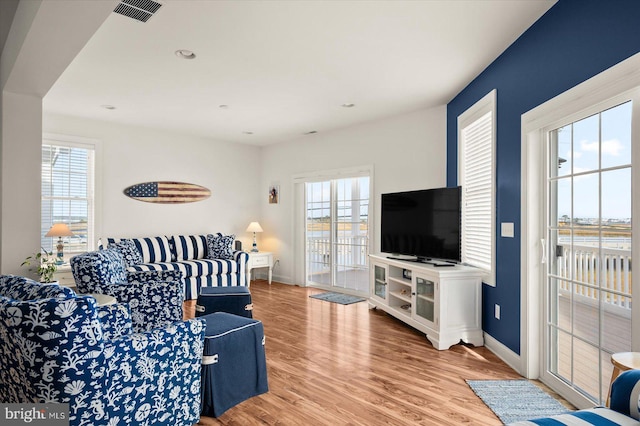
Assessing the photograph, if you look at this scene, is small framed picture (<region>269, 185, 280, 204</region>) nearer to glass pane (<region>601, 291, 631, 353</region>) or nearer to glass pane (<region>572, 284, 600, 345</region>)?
glass pane (<region>572, 284, 600, 345</region>)

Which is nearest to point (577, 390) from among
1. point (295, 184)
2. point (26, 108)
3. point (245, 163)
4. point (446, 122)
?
point (446, 122)

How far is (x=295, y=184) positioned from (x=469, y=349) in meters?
4.32

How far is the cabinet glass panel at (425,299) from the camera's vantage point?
384 centimetres

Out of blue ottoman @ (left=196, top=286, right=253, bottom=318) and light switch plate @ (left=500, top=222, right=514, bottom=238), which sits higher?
light switch plate @ (left=500, top=222, right=514, bottom=238)

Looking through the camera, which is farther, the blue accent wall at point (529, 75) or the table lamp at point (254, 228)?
the table lamp at point (254, 228)

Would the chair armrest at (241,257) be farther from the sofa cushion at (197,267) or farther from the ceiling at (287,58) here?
the ceiling at (287,58)

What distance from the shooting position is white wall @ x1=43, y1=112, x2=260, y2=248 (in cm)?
581

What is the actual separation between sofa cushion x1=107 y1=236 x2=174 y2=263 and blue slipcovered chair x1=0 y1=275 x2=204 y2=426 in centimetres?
383

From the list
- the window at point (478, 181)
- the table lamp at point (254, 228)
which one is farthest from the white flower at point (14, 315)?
the table lamp at point (254, 228)

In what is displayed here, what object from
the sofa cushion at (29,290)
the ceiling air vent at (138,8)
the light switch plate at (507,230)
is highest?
the ceiling air vent at (138,8)

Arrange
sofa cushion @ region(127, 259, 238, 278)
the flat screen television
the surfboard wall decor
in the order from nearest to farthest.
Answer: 1. the flat screen television
2. sofa cushion @ region(127, 259, 238, 278)
3. the surfboard wall decor

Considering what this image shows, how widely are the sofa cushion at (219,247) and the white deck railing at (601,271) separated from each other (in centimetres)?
489

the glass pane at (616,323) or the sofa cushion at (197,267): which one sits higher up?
the glass pane at (616,323)

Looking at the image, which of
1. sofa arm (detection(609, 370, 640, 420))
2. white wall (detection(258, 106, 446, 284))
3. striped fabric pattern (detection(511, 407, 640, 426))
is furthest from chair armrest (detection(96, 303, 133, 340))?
white wall (detection(258, 106, 446, 284))
